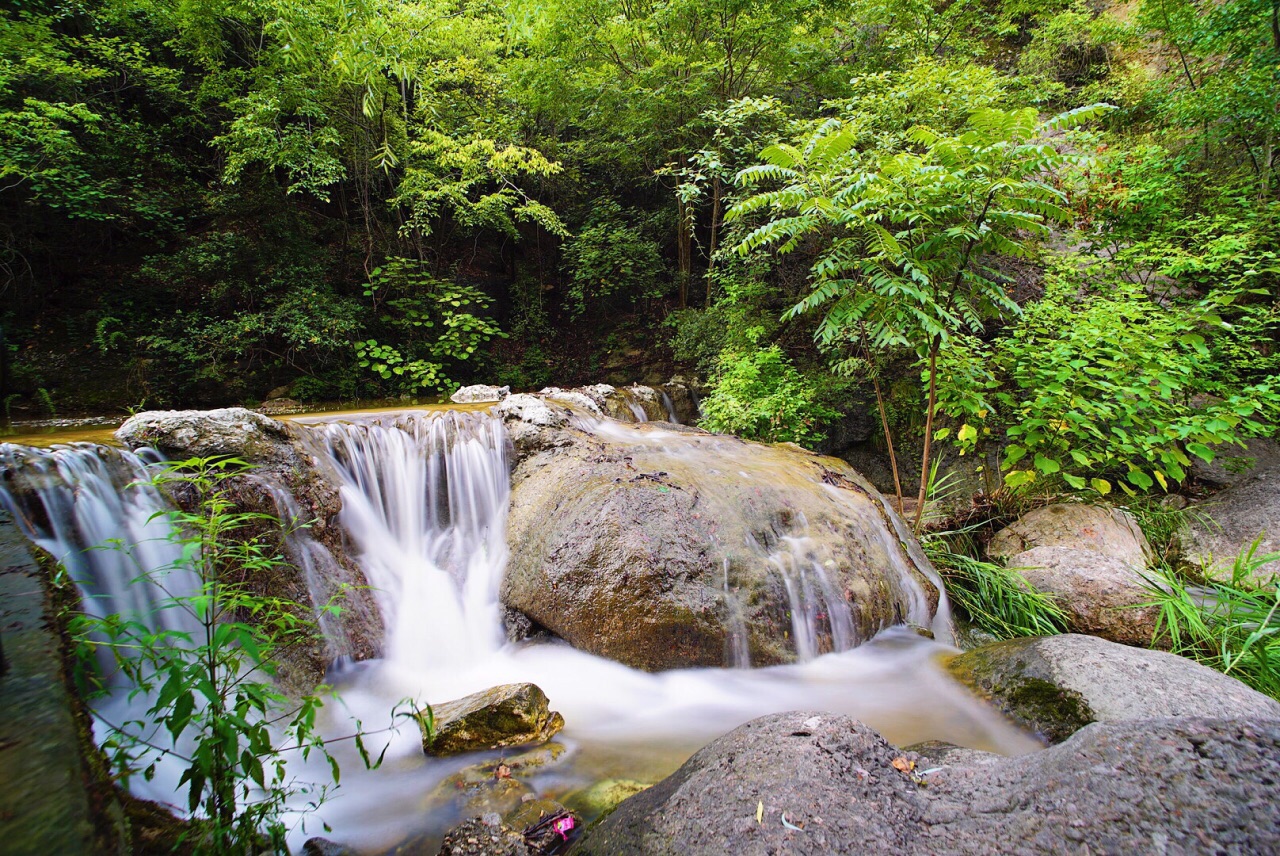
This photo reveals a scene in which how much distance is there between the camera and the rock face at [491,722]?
271 centimetres

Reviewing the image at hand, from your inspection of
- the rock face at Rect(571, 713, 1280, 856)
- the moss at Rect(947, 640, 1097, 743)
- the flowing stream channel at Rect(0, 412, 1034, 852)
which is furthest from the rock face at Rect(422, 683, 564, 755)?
the moss at Rect(947, 640, 1097, 743)

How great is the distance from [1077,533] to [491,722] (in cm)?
538

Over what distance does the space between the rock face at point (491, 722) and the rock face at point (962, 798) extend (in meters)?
1.06

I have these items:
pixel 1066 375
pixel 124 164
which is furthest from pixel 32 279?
pixel 1066 375

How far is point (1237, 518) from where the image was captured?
5160mm

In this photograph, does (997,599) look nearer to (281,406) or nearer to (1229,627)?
(1229,627)

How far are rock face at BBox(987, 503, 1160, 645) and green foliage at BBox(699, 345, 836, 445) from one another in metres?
2.89

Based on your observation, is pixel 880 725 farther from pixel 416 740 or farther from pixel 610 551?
pixel 416 740

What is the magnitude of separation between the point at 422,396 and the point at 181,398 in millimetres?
3440

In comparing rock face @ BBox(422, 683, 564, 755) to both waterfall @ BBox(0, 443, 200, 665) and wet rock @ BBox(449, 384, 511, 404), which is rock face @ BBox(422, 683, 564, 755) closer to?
waterfall @ BBox(0, 443, 200, 665)

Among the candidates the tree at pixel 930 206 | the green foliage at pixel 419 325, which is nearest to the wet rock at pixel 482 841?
the tree at pixel 930 206

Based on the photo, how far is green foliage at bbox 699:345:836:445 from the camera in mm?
7254

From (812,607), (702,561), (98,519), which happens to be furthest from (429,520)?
(812,607)

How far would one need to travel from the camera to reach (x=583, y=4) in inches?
335
